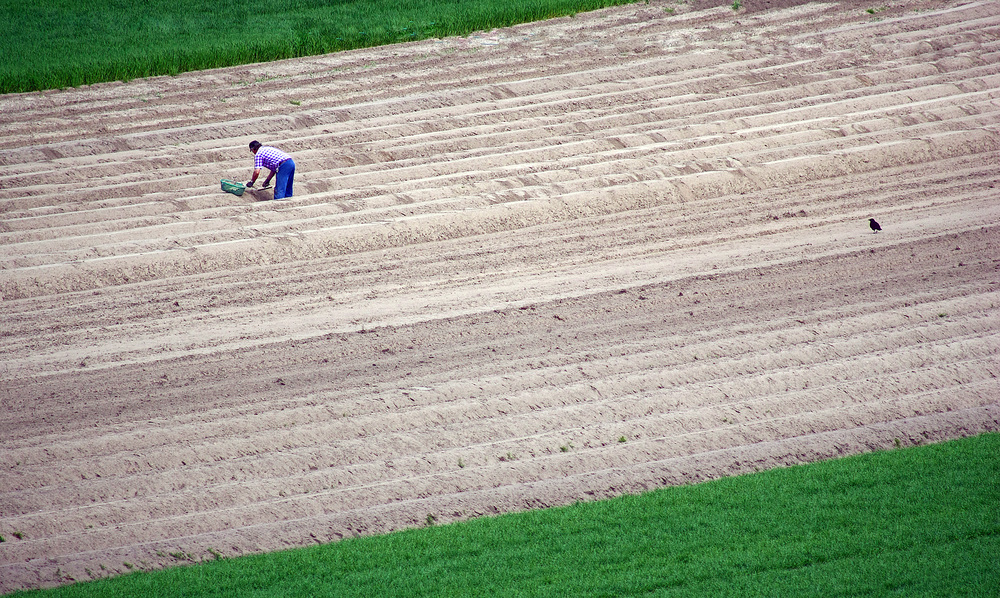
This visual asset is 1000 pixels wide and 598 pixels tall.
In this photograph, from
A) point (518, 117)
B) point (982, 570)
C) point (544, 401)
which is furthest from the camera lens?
point (518, 117)

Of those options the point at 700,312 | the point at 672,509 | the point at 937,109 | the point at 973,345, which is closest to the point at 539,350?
the point at 700,312

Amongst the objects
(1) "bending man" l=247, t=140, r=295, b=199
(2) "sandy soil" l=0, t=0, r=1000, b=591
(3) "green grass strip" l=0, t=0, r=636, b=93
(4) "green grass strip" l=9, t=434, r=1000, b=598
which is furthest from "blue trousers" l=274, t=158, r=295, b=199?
(4) "green grass strip" l=9, t=434, r=1000, b=598

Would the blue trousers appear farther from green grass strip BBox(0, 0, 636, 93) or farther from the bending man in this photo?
green grass strip BBox(0, 0, 636, 93)

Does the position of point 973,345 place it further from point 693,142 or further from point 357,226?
point 357,226

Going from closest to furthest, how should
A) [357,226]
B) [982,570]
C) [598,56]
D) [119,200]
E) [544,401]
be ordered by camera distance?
[982,570] → [544,401] → [357,226] → [119,200] → [598,56]

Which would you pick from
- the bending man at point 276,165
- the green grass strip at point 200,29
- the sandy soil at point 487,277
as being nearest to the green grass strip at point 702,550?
the sandy soil at point 487,277

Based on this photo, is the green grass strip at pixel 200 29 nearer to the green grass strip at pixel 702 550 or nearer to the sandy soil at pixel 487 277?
the sandy soil at pixel 487 277

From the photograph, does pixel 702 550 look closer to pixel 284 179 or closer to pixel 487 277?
pixel 487 277
